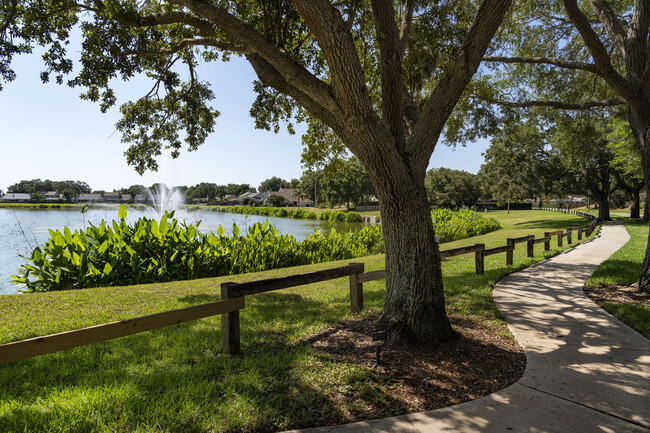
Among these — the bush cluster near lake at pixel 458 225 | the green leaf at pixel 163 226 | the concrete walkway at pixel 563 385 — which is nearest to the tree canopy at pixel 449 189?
the bush cluster near lake at pixel 458 225

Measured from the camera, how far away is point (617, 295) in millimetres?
7328

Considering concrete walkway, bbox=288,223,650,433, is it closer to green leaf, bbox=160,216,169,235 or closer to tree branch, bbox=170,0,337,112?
tree branch, bbox=170,0,337,112

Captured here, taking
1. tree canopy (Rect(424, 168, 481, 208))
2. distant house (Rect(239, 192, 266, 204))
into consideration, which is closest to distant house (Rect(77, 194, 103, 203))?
distant house (Rect(239, 192, 266, 204))

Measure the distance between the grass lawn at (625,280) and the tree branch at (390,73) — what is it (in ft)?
15.3

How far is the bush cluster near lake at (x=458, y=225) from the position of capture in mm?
20094

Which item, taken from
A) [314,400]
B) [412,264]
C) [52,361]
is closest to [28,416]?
[52,361]

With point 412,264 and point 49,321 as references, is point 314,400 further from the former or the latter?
point 49,321

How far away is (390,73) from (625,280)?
7.52 metres

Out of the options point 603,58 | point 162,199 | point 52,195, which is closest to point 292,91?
point 603,58

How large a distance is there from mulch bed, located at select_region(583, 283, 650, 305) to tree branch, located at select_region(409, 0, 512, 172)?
5.19 meters

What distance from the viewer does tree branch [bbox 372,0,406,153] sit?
495 centimetres

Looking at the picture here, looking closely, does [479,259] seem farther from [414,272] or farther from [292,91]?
[292,91]

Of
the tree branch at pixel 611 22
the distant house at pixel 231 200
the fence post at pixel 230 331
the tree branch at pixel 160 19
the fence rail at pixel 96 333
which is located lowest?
the fence post at pixel 230 331

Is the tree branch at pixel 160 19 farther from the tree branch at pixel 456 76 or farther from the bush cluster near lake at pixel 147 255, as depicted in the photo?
the bush cluster near lake at pixel 147 255
